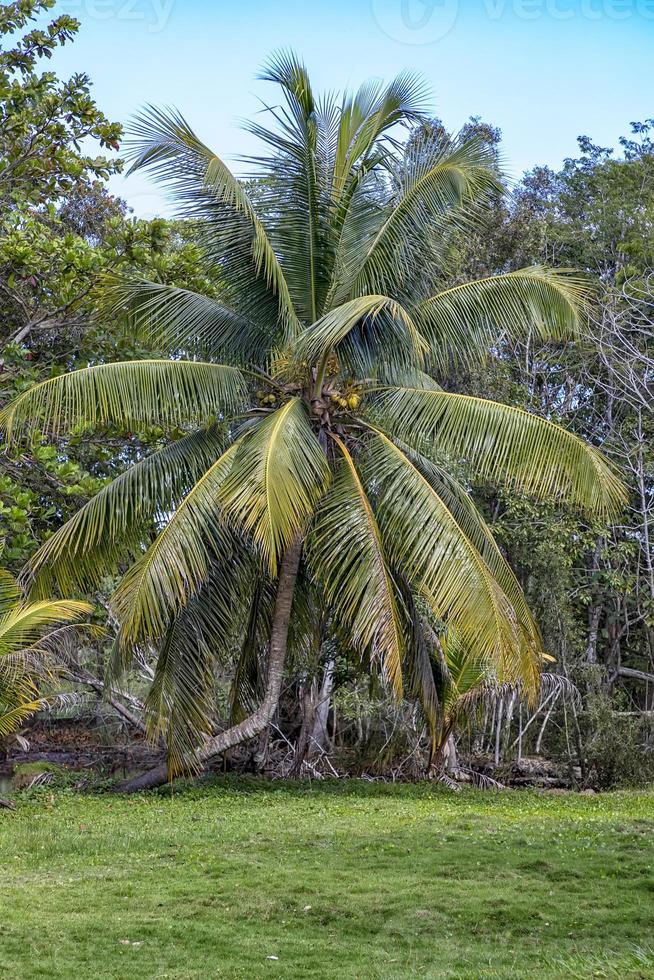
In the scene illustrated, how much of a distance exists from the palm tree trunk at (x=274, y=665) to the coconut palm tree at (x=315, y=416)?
3 centimetres

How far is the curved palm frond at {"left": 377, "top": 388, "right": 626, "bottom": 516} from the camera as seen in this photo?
1109 centimetres

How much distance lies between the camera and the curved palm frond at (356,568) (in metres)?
10.6

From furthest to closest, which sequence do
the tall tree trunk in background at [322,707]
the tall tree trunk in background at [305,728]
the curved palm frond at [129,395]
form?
1. the tall tree trunk in background at [322,707]
2. the tall tree trunk in background at [305,728]
3. the curved palm frond at [129,395]

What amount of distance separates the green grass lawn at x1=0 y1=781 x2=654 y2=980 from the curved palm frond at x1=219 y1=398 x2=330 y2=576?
9.35 ft

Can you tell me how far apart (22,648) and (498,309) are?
6.83m

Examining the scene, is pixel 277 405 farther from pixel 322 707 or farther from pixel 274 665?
pixel 322 707

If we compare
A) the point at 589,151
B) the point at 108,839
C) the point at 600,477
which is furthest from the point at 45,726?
the point at 589,151

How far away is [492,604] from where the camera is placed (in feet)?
33.8

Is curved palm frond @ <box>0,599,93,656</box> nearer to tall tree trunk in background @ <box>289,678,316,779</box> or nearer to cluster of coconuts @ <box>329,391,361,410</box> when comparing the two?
cluster of coconuts @ <box>329,391,361,410</box>

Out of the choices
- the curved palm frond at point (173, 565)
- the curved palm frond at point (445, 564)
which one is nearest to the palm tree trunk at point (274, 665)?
the curved palm frond at point (173, 565)

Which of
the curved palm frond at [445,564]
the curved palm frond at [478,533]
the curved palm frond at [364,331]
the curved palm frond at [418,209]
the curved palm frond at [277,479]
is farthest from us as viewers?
the curved palm frond at [418,209]

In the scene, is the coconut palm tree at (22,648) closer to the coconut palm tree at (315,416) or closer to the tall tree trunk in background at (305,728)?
the coconut palm tree at (315,416)

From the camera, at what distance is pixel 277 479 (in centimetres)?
1027

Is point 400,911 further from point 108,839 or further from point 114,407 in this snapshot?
point 114,407
